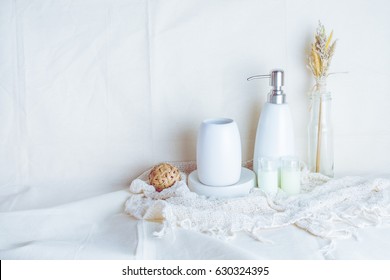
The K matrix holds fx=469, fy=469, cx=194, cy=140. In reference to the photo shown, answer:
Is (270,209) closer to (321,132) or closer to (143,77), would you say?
(321,132)

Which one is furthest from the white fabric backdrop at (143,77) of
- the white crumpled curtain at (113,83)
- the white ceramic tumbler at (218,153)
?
the white ceramic tumbler at (218,153)

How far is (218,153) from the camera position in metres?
0.87

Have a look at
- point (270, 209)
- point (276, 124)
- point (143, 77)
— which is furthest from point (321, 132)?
point (143, 77)

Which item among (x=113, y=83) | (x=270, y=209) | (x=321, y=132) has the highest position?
(x=113, y=83)

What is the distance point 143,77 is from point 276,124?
1.00ft

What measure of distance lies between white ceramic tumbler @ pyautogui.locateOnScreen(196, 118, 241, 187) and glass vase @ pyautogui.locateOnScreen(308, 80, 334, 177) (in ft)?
0.70

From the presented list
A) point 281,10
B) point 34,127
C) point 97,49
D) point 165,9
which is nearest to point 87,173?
point 34,127

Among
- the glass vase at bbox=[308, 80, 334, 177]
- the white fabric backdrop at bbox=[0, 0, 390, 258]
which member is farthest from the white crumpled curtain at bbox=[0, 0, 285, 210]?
the glass vase at bbox=[308, 80, 334, 177]

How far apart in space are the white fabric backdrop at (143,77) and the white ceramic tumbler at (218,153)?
0.17 metres

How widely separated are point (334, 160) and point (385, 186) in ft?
0.61

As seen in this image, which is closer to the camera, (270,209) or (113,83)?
(270,209)

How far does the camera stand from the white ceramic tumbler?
866 millimetres

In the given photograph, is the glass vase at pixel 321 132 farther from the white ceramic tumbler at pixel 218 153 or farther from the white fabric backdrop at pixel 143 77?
the white ceramic tumbler at pixel 218 153
